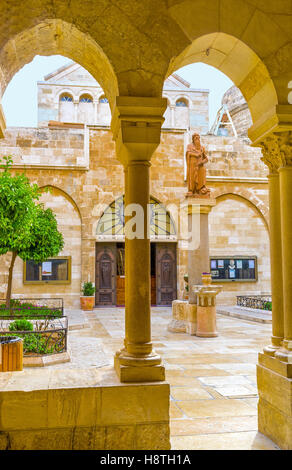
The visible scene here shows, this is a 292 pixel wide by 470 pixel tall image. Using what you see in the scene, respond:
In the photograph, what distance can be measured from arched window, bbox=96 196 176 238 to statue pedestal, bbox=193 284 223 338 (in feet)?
22.1

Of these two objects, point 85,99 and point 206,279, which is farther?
point 85,99

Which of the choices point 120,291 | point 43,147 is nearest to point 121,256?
point 120,291

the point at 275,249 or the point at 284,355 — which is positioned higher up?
the point at 275,249

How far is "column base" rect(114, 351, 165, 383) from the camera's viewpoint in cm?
305

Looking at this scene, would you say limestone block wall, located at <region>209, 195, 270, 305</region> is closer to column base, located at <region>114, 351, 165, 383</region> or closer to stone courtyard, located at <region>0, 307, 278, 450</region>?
stone courtyard, located at <region>0, 307, 278, 450</region>

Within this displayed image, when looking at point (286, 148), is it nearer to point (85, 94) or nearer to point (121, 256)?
point (121, 256)

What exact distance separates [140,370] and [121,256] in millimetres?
13322

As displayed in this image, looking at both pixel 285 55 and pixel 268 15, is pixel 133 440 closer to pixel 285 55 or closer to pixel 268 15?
pixel 285 55

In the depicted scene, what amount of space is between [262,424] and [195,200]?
670 centimetres

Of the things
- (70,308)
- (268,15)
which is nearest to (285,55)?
(268,15)

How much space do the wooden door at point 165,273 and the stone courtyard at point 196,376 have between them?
187 inches

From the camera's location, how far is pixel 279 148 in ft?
12.0

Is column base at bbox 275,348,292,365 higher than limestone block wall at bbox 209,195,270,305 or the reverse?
the reverse

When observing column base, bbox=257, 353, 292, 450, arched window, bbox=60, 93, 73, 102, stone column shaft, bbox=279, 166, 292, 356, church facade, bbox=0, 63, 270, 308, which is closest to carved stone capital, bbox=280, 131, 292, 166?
stone column shaft, bbox=279, 166, 292, 356
